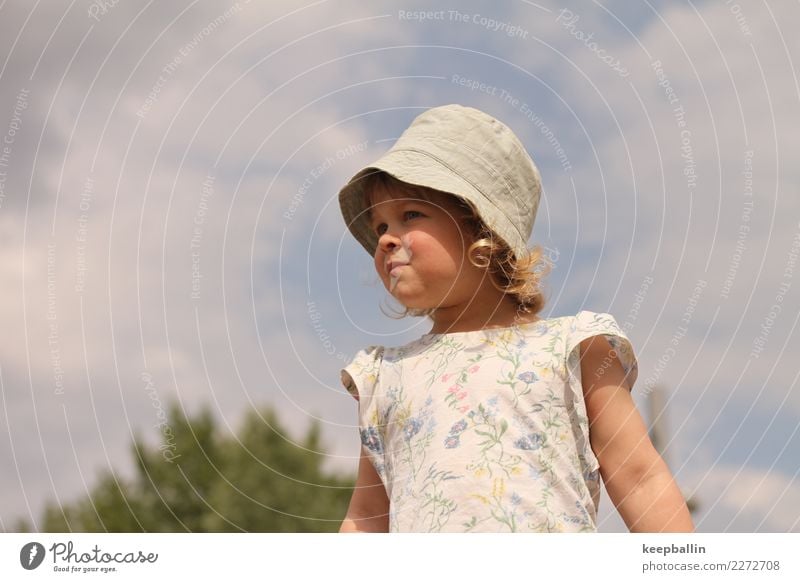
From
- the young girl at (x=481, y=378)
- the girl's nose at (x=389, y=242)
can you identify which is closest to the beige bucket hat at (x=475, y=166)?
the young girl at (x=481, y=378)

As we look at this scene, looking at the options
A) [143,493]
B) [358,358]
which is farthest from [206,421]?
[358,358]

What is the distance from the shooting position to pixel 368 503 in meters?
3.31

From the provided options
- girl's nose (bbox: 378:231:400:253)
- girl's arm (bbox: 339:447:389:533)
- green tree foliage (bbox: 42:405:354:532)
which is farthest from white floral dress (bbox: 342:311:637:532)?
green tree foliage (bbox: 42:405:354:532)

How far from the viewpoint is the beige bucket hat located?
3.32m

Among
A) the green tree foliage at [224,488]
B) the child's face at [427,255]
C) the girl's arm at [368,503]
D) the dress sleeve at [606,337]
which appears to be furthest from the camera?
the green tree foliage at [224,488]

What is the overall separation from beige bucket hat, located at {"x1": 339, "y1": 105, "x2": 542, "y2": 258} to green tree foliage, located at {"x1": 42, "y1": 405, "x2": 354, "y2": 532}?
1328 cm

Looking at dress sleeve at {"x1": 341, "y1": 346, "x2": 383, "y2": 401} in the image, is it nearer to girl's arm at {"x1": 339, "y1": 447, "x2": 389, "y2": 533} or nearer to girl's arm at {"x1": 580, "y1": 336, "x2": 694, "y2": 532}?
girl's arm at {"x1": 339, "y1": 447, "x2": 389, "y2": 533}

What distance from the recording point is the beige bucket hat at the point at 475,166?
332 centimetres

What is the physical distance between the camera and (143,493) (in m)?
18.5

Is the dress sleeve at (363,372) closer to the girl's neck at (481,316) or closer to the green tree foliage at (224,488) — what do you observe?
the girl's neck at (481,316)

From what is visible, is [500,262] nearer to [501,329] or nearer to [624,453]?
[501,329]
